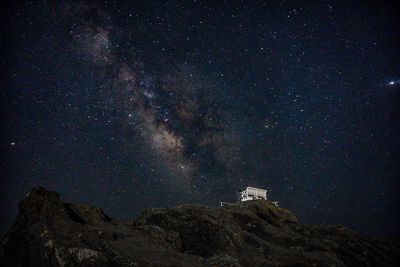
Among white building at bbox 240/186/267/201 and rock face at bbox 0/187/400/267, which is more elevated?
white building at bbox 240/186/267/201

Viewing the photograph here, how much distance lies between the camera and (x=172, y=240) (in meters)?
18.1

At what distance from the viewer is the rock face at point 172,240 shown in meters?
11.5

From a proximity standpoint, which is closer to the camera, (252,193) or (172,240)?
(172,240)

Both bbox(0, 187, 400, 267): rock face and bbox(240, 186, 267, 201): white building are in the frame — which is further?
bbox(240, 186, 267, 201): white building

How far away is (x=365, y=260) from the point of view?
2447 centimetres

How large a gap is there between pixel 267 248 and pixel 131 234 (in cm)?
1172

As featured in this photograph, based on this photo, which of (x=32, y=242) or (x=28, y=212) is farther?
(x=28, y=212)

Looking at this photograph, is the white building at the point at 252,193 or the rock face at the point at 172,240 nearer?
the rock face at the point at 172,240

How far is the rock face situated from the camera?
1152cm

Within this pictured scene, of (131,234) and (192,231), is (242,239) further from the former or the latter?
(131,234)

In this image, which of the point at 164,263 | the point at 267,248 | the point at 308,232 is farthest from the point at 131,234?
the point at 308,232

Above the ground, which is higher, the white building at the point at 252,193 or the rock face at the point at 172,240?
the white building at the point at 252,193

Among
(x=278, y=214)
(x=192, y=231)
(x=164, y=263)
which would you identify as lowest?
(x=164, y=263)

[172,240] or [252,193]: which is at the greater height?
[252,193]
